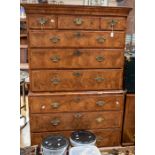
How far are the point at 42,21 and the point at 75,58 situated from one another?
0.42 meters

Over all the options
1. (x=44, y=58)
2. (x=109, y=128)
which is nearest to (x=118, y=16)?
(x=44, y=58)

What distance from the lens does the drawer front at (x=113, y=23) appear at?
5.95ft

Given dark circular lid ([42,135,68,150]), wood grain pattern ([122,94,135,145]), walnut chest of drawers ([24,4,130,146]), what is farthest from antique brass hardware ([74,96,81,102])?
wood grain pattern ([122,94,135,145])

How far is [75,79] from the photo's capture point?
1.91 meters

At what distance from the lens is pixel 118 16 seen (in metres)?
1.82

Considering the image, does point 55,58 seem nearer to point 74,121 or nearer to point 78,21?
point 78,21

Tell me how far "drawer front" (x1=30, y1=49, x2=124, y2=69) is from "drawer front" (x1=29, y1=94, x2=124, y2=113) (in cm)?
28

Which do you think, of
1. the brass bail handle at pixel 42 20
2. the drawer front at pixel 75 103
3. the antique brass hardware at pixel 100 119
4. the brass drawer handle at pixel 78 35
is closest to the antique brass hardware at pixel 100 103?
the drawer front at pixel 75 103

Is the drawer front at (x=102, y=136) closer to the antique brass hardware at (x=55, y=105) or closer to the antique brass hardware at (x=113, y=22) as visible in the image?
the antique brass hardware at (x=55, y=105)

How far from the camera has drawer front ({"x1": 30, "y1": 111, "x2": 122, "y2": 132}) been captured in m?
1.93
